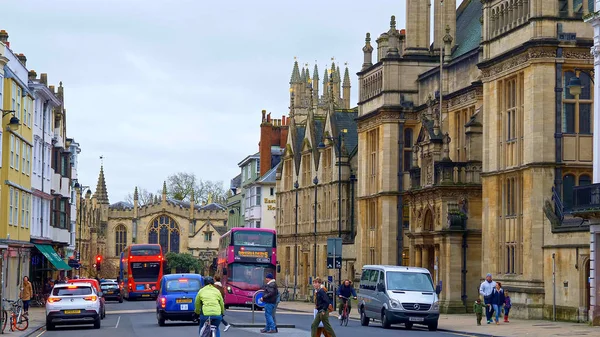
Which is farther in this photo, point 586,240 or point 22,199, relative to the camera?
point 22,199

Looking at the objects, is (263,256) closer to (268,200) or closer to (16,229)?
(16,229)

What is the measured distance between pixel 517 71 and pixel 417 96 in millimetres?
16336

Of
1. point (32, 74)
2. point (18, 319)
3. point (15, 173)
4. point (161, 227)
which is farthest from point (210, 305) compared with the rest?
point (161, 227)

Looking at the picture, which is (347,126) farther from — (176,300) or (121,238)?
(121,238)

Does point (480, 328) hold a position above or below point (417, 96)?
below

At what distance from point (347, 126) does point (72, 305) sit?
40.1m

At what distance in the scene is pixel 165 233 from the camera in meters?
149

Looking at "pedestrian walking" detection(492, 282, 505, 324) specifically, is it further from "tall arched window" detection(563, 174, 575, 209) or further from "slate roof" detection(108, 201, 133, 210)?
"slate roof" detection(108, 201, 133, 210)

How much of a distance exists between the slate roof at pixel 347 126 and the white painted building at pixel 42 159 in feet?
57.3

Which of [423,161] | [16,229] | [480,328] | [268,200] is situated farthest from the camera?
[268,200]

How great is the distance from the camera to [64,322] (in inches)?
1480

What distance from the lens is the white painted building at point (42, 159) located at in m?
61.6

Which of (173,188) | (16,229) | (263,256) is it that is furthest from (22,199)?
(173,188)

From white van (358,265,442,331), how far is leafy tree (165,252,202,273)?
330 feet
